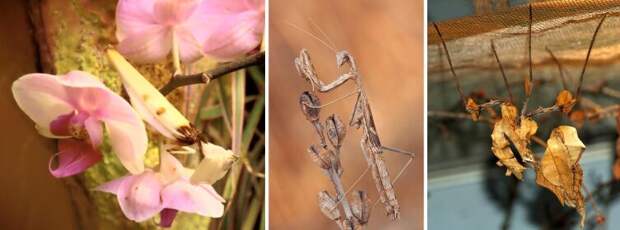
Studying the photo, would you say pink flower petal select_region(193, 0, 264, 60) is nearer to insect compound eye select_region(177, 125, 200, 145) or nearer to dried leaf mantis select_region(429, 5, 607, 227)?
insect compound eye select_region(177, 125, 200, 145)

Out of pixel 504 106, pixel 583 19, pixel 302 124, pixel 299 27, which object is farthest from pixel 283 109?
pixel 583 19

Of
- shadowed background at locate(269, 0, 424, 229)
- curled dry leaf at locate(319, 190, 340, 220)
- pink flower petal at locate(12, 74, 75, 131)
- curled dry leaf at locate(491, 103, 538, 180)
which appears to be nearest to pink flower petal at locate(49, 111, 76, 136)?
pink flower petal at locate(12, 74, 75, 131)

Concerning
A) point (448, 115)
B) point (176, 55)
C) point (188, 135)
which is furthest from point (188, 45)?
point (448, 115)

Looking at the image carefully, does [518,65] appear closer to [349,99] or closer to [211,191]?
[349,99]

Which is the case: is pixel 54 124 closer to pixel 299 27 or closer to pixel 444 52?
pixel 299 27

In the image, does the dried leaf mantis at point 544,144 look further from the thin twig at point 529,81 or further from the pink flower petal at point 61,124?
the pink flower petal at point 61,124

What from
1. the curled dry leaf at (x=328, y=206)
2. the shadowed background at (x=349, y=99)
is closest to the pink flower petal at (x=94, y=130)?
the shadowed background at (x=349, y=99)
